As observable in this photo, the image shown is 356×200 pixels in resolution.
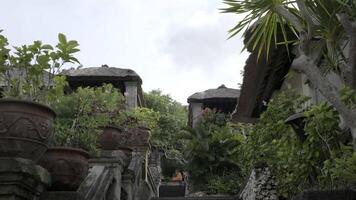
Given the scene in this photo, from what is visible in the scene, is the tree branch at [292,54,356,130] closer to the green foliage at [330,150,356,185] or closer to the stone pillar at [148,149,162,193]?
the green foliage at [330,150,356,185]

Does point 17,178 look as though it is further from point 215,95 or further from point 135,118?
point 215,95

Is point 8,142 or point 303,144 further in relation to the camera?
point 303,144

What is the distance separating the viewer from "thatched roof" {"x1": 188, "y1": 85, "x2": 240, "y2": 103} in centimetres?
1716

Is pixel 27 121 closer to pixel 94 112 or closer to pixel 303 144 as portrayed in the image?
pixel 94 112

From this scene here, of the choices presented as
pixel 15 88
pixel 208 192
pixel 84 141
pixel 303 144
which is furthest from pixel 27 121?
pixel 208 192

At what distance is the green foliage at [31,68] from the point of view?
3.88 meters

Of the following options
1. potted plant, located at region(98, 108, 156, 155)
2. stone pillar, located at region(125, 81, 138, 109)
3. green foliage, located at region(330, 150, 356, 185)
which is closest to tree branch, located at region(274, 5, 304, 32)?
green foliage, located at region(330, 150, 356, 185)

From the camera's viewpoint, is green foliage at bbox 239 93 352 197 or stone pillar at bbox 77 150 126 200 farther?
green foliage at bbox 239 93 352 197

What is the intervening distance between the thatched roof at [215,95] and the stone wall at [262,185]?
32.2ft

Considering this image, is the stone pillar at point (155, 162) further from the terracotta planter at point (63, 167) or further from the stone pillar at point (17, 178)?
the stone pillar at point (17, 178)

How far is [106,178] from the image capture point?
4926 mm

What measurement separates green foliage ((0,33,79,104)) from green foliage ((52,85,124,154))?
260mm

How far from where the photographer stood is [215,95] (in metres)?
17.2

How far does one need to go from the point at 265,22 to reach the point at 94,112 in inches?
76.7
